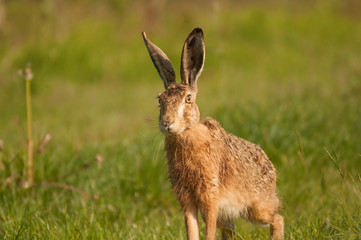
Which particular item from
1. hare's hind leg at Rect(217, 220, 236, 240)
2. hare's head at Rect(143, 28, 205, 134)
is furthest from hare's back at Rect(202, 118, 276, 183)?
hare's hind leg at Rect(217, 220, 236, 240)

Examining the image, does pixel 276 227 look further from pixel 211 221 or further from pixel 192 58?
pixel 192 58

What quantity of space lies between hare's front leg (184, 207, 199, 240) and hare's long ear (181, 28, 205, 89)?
789 millimetres

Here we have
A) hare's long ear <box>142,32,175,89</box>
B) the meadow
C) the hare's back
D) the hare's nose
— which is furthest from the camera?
the meadow

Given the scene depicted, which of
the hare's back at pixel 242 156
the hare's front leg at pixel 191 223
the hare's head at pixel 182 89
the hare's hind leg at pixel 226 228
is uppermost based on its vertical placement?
the hare's head at pixel 182 89

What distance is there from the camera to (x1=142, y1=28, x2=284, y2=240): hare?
2.97 m

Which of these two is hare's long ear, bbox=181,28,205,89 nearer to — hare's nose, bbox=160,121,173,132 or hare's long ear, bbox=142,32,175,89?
hare's long ear, bbox=142,32,175,89

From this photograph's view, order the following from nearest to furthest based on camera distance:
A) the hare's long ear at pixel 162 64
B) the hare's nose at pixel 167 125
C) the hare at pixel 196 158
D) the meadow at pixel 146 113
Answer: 1. the hare's nose at pixel 167 125
2. the hare at pixel 196 158
3. the hare's long ear at pixel 162 64
4. the meadow at pixel 146 113

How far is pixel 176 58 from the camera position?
407 inches

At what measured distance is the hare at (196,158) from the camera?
9.73 feet

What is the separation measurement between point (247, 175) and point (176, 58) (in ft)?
23.6

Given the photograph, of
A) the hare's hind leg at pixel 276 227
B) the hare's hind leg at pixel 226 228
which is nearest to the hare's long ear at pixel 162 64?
the hare's hind leg at pixel 226 228

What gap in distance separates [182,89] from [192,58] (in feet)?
0.81

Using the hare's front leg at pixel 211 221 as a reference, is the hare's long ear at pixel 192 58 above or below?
above

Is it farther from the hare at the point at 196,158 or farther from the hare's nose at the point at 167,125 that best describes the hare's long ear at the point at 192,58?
the hare's nose at the point at 167,125
